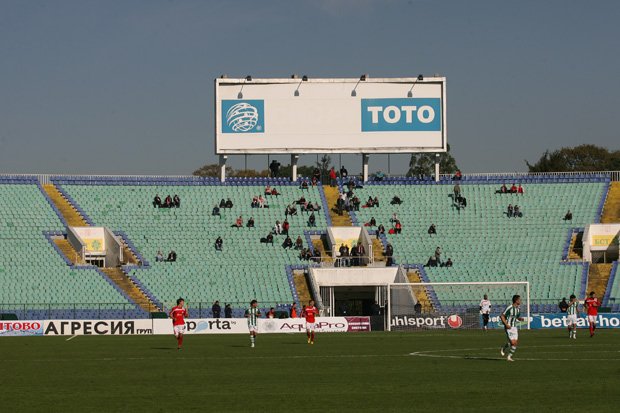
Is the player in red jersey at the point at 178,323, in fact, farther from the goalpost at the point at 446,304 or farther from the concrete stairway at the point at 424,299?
the concrete stairway at the point at 424,299

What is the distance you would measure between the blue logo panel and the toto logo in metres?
25.9

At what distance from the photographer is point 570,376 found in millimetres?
26312

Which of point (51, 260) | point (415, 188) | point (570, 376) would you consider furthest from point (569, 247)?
point (570, 376)

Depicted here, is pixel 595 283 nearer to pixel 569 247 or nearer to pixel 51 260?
pixel 569 247

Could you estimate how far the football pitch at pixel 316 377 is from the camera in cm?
2108

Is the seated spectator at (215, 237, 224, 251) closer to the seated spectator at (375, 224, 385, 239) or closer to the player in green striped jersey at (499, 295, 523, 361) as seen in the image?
the seated spectator at (375, 224, 385, 239)

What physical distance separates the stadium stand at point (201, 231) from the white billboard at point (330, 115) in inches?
144

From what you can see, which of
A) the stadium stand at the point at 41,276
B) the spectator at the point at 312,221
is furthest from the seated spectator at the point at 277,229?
the stadium stand at the point at 41,276

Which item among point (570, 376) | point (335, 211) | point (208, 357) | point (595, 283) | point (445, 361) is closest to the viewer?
point (570, 376)

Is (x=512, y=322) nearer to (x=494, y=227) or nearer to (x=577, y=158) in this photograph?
(x=494, y=227)

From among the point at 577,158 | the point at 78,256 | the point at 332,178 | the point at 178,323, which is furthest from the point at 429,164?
the point at 178,323

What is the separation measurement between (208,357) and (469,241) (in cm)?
4216

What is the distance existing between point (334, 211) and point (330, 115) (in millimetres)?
7692

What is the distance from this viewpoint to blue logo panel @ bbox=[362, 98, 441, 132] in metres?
82.5
